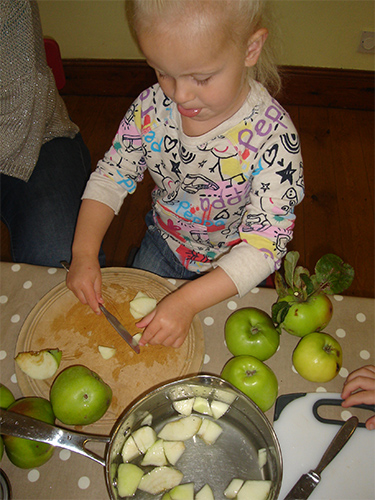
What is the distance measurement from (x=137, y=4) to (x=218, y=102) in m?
0.19

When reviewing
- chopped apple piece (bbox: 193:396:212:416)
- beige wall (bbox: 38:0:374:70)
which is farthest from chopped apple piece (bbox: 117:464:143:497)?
beige wall (bbox: 38:0:374:70)

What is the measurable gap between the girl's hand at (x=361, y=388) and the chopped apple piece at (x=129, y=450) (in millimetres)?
336

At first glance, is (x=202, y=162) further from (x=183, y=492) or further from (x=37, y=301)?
(x=183, y=492)

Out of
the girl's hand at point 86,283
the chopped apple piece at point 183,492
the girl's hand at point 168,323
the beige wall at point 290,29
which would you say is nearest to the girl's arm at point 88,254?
the girl's hand at point 86,283

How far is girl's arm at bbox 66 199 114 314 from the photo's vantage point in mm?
743

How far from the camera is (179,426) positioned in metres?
0.59

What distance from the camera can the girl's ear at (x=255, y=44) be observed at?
2.08ft

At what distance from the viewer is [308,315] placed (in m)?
0.67

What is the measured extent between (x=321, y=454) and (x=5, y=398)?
50 cm

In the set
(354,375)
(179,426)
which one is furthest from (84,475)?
(354,375)

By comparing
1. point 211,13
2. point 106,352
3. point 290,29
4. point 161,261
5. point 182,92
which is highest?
point 211,13

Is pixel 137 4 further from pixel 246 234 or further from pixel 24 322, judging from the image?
pixel 24 322

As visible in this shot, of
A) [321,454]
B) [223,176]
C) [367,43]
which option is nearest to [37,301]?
[223,176]

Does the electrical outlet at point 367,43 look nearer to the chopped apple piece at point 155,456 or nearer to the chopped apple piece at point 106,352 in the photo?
the chopped apple piece at point 106,352
